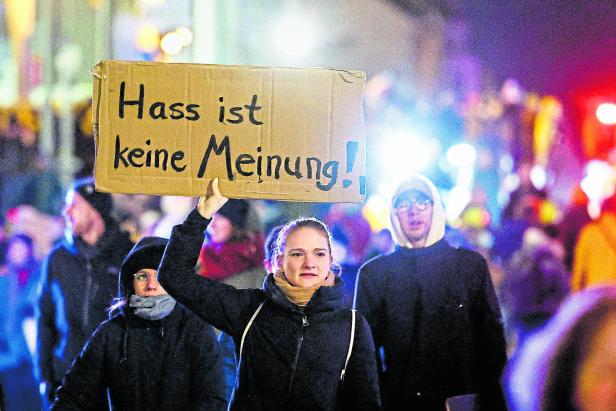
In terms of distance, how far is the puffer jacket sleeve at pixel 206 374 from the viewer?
5.27 metres

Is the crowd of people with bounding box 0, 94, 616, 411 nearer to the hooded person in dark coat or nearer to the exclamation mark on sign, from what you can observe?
the hooded person in dark coat

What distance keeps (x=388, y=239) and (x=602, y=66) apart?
1565 cm

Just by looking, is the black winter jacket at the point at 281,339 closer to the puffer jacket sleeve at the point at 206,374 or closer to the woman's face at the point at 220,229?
the puffer jacket sleeve at the point at 206,374

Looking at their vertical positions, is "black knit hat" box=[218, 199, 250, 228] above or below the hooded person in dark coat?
above

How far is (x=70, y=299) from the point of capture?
743 cm

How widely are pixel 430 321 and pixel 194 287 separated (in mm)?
1959

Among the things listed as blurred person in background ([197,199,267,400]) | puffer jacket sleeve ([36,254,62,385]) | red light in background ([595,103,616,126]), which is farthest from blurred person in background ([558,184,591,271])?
red light in background ([595,103,616,126])

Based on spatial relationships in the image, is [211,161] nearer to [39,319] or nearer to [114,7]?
[39,319]

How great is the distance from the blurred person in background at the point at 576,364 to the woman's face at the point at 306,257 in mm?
2295

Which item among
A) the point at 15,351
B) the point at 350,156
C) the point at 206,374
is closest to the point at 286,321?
the point at 206,374

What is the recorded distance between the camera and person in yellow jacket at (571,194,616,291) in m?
10.9

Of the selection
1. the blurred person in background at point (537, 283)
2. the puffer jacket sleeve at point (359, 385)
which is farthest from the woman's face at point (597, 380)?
the blurred person in background at point (537, 283)

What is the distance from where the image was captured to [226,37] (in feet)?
64.7

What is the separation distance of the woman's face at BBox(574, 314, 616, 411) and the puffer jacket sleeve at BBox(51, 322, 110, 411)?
3.05 m
